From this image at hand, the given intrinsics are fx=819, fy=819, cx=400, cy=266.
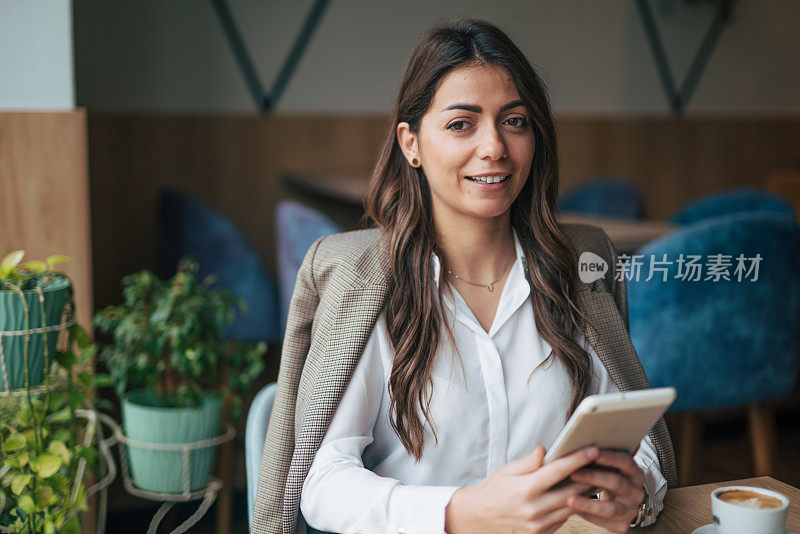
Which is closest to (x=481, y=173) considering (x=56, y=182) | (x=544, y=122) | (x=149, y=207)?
(x=544, y=122)

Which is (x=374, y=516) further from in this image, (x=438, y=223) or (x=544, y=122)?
(x=544, y=122)

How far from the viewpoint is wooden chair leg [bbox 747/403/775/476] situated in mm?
2375

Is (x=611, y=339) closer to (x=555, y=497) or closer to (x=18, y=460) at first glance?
(x=555, y=497)

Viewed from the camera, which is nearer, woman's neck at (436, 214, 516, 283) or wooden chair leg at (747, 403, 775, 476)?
woman's neck at (436, 214, 516, 283)

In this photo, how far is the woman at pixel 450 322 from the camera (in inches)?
48.5

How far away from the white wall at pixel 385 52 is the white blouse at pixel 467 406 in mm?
1738

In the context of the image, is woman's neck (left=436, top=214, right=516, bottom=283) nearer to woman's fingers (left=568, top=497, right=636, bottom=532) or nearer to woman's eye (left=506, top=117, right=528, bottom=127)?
woman's eye (left=506, top=117, right=528, bottom=127)

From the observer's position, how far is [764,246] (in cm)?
206

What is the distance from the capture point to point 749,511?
0.85 meters

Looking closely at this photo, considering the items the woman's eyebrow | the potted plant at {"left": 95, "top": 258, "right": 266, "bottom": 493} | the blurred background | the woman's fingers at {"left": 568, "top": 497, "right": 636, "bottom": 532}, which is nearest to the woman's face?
the woman's eyebrow

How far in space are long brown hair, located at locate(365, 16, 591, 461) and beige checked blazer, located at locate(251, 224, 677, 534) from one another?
4 centimetres

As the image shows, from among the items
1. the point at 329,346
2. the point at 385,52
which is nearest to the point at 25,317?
the point at 329,346

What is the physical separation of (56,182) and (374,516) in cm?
150

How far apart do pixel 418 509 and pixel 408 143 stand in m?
0.61
